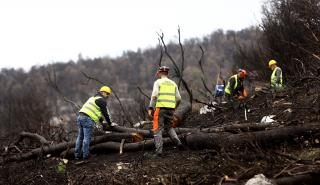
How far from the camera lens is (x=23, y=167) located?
844 centimetres

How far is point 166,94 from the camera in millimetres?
7094

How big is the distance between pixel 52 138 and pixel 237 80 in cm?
498

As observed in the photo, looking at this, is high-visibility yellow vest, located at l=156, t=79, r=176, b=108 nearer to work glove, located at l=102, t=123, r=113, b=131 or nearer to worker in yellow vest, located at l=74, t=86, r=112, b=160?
worker in yellow vest, located at l=74, t=86, r=112, b=160

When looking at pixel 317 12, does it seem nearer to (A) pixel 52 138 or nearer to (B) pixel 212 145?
(B) pixel 212 145

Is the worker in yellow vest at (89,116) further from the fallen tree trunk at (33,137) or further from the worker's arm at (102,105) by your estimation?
the fallen tree trunk at (33,137)

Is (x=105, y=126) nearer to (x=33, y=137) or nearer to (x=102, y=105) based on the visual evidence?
(x=102, y=105)

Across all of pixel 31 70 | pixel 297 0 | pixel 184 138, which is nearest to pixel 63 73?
pixel 31 70

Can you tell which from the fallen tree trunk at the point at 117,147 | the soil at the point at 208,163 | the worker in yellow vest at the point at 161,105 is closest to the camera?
the soil at the point at 208,163

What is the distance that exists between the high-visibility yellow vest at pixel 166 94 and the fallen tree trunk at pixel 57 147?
1544mm

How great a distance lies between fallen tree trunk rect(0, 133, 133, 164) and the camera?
8383 mm

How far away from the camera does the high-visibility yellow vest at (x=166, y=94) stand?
7.07 metres

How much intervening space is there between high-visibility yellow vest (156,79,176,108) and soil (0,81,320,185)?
35.7 inches

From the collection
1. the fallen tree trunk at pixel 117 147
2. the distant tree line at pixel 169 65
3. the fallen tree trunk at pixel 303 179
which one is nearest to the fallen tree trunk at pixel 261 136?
the fallen tree trunk at pixel 117 147

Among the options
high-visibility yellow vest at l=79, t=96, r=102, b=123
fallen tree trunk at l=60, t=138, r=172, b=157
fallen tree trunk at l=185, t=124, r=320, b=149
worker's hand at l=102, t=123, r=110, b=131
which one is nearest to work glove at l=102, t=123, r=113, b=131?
worker's hand at l=102, t=123, r=110, b=131
